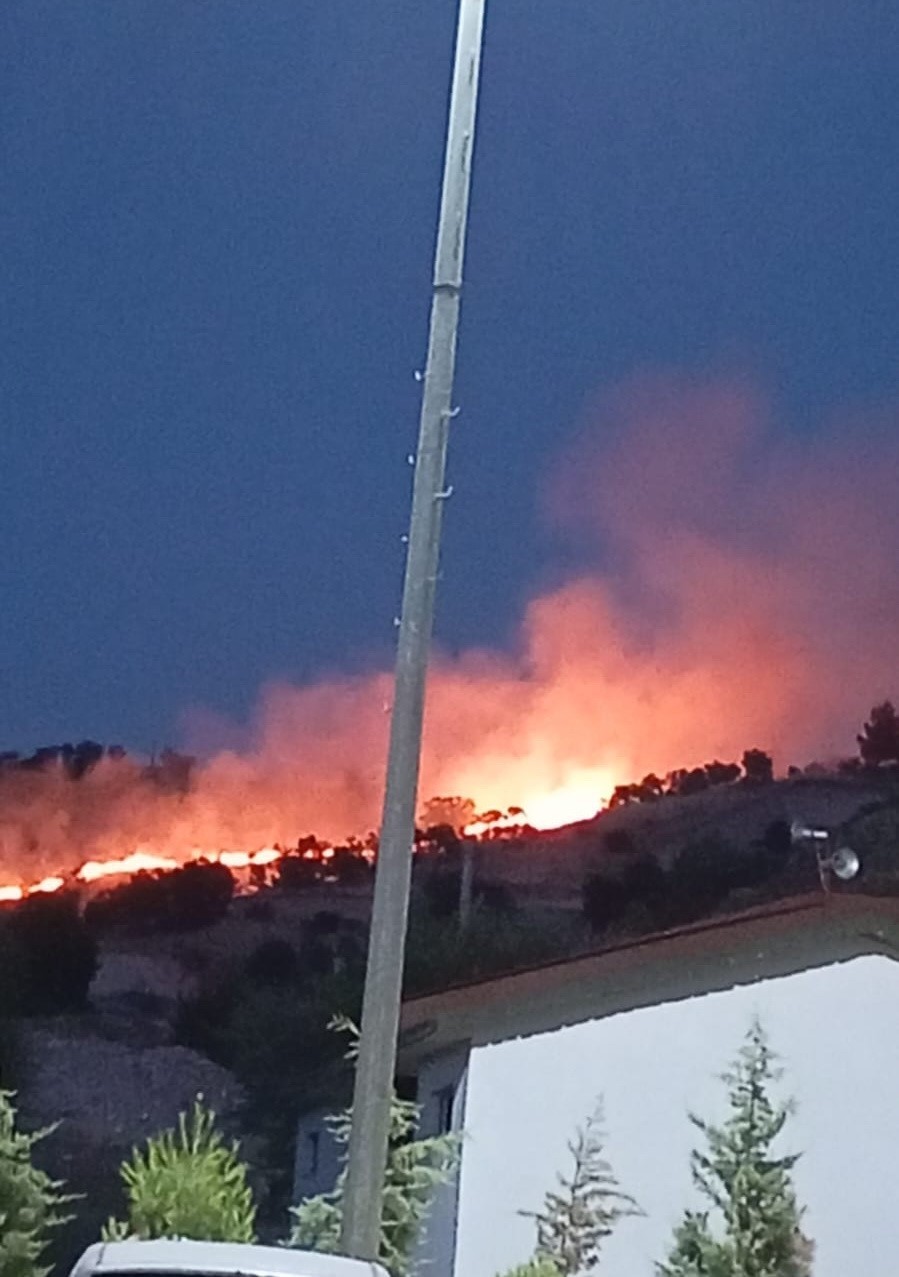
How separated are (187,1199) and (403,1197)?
48.0 inches

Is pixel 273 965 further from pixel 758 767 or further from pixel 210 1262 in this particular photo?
pixel 210 1262

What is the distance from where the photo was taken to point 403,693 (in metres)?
8.01

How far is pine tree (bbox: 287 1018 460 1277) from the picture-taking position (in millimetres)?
10805

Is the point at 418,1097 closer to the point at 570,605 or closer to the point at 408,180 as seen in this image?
the point at 570,605

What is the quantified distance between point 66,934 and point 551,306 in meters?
6.58

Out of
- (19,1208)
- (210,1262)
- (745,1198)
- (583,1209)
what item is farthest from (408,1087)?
(210,1262)

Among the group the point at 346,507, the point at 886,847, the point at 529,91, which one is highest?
the point at 529,91

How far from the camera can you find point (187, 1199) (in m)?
10.4

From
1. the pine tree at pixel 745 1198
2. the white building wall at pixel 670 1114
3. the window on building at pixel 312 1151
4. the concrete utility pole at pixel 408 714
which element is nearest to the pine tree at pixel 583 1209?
the white building wall at pixel 670 1114

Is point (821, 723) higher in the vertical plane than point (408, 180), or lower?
lower

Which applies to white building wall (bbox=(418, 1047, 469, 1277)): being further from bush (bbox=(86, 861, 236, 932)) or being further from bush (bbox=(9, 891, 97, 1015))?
bush (bbox=(9, 891, 97, 1015))

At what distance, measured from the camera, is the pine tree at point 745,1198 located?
1102 cm

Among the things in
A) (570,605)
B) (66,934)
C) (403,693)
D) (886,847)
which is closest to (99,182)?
(570,605)

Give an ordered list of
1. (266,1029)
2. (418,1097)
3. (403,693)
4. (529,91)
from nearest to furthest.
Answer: (403,693) < (418,1097) < (266,1029) < (529,91)
